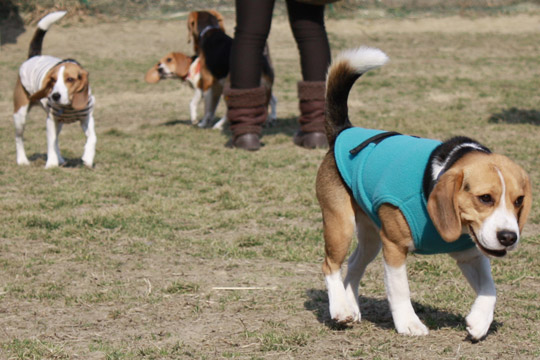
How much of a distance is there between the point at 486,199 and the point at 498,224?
0.10 meters

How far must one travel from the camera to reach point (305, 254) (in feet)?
12.7

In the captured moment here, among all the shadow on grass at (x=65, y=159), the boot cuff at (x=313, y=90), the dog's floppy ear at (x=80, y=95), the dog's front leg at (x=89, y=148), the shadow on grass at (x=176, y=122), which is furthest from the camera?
the shadow on grass at (x=176, y=122)

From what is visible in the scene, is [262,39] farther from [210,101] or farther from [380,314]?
[380,314]

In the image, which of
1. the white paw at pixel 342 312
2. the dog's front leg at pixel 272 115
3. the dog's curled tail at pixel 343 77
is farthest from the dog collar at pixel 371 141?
the dog's front leg at pixel 272 115

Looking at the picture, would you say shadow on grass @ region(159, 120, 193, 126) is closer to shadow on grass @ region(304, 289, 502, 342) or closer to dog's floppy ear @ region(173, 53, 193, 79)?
dog's floppy ear @ region(173, 53, 193, 79)

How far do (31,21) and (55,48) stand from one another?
77.1 inches

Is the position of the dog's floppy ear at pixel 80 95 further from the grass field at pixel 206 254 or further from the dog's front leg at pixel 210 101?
the dog's front leg at pixel 210 101

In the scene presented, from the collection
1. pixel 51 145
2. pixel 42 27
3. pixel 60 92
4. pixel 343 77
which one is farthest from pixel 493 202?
pixel 42 27

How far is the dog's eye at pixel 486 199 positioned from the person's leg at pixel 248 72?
4089 mm

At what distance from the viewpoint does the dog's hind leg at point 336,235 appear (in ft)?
9.25

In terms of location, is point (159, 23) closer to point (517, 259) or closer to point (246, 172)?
point (246, 172)

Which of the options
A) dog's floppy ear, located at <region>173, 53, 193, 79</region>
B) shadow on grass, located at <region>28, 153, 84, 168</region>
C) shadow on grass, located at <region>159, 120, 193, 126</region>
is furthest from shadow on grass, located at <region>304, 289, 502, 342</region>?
dog's floppy ear, located at <region>173, 53, 193, 79</region>

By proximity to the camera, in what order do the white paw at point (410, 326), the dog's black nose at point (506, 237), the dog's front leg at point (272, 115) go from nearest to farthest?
the dog's black nose at point (506, 237)
the white paw at point (410, 326)
the dog's front leg at point (272, 115)

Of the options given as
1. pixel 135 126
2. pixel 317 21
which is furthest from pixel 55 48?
pixel 317 21
